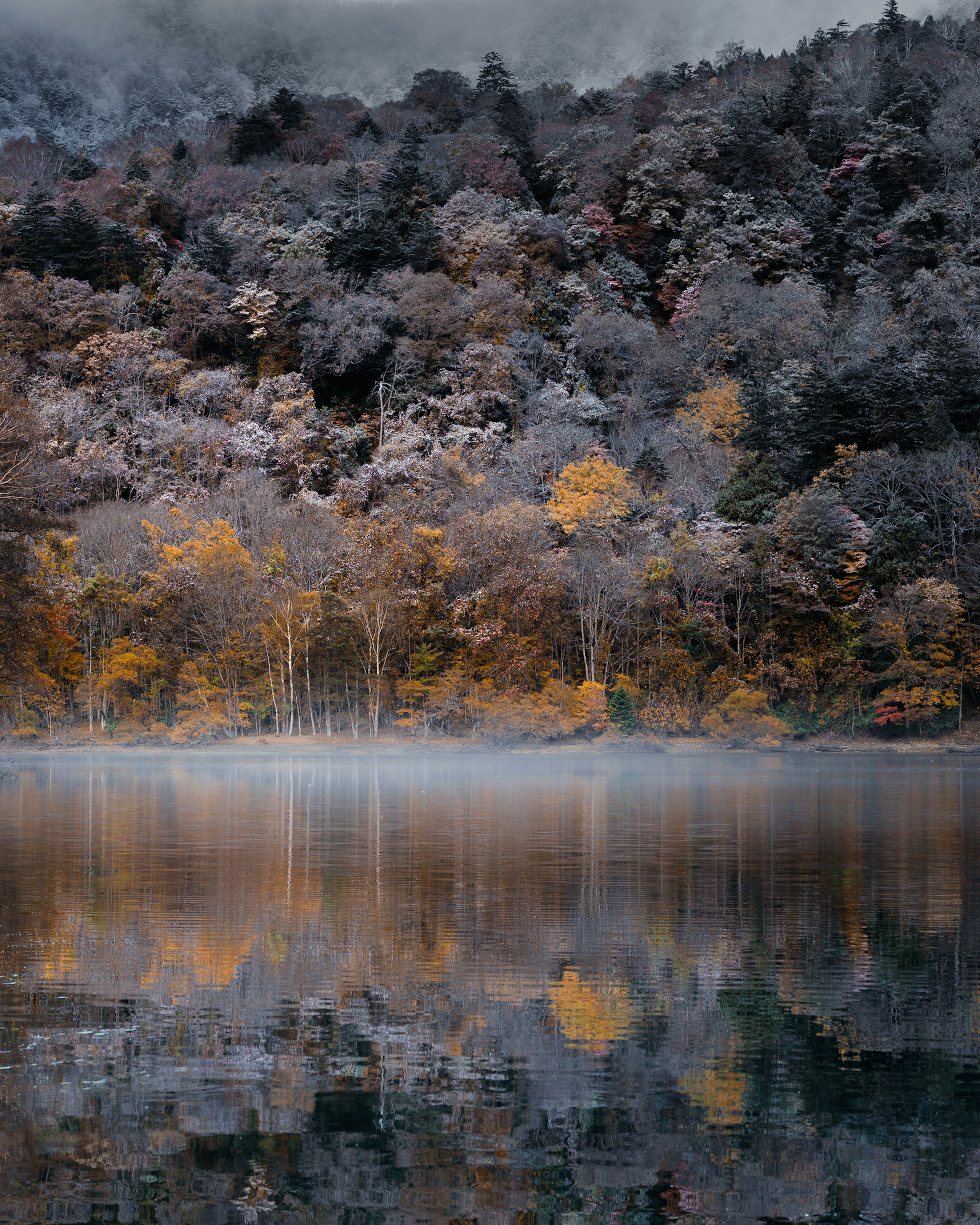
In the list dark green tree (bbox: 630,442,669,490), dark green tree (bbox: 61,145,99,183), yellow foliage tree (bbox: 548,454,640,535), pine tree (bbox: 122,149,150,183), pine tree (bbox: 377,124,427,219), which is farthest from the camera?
dark green tree (bbox: 61,145,99,183)

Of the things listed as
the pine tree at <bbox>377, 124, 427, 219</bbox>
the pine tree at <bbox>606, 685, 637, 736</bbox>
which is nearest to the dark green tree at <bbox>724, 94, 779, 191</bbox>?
the pine tree at <bbox>377, 124, 427, 219</bbox>

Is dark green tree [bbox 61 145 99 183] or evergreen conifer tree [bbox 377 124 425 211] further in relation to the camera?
dark green tree [bbox 61 145 99 183]

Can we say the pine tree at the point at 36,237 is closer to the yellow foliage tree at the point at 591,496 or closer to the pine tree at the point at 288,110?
the pine tree at the point at 288,110

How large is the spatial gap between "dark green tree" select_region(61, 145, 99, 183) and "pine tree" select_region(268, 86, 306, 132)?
14026mm

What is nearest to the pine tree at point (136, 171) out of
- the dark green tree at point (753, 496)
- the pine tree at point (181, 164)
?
the pine tree at point (181, 164)

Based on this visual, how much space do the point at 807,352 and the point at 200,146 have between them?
55.8 m

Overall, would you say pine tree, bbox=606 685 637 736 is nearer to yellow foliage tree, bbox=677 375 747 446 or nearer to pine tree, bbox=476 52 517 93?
yellow foliage tree, bbox=677 375 747 446

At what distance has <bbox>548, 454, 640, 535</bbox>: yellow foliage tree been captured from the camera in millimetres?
45875

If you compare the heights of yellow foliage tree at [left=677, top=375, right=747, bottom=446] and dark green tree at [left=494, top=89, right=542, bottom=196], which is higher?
dark green tree at [left=494, top=89, right=542, bottom=196]

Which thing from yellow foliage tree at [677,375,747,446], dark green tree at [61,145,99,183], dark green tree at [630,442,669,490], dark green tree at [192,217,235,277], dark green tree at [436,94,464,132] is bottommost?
dark green tree at [630,442,669,490]

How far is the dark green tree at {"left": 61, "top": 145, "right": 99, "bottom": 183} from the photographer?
3145 inches

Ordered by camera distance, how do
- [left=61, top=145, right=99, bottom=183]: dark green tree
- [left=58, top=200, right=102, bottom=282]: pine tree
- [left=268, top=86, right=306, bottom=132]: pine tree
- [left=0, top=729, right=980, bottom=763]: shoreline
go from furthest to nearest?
[left=268, top=86, right=306, bottom=132]: pine tree → [left=61, top=145, right=99, bottom=183]: dark green tree → [left=58, top=200, right=102, bottom=282]: pine tree → [left=0, top=729, right=980, bottom=763]: shoreline

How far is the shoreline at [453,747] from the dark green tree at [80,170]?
160 feet

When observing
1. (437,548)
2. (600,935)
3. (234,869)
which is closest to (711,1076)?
(600,935)
